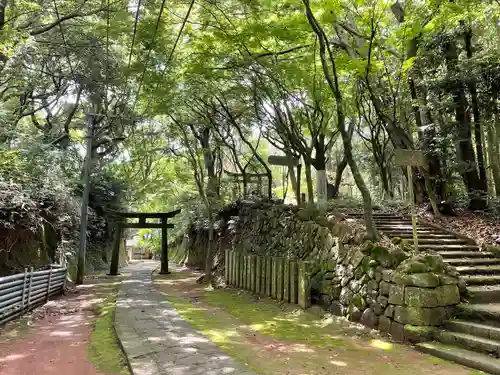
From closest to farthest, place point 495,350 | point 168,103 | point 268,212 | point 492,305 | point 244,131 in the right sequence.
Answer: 1. point 495,350
2. point 492,305
3. point 268,212
4. point 168,103
5. point 244,131

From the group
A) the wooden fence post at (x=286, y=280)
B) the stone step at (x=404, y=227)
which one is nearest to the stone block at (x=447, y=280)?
the stone step at (x=404, y=227)

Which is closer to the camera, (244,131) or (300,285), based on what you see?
(300,285)

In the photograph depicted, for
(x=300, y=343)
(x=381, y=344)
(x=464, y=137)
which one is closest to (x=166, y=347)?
(x=300, y=343)

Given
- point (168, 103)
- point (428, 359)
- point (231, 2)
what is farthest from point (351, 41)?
point (428, 359)

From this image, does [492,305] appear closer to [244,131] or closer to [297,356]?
[297,356]

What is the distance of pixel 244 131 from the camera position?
54.5ft

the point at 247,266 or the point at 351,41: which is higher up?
the point at 351,41

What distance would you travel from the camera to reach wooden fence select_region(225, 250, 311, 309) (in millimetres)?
6957

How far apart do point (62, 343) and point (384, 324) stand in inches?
175

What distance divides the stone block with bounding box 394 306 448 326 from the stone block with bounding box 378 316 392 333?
283 mm

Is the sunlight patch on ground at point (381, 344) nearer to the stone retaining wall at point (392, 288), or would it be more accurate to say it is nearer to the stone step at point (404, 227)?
the stone retaining wall at point (392, 288)

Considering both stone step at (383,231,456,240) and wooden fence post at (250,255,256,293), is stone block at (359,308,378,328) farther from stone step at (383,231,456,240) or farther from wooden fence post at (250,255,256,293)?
wooden fence post at (250,255,256,293)

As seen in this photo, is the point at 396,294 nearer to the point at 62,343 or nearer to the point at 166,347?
the point at 166,347

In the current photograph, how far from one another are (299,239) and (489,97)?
632cm
